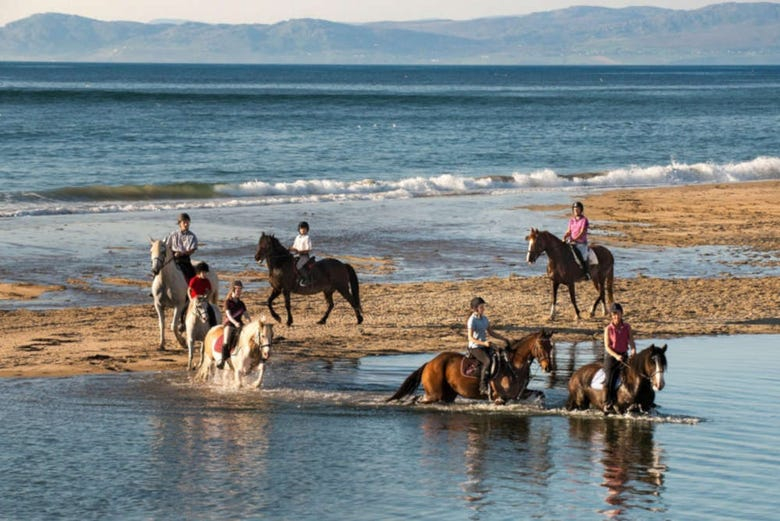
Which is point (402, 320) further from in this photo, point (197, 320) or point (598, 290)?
point (197, 320)

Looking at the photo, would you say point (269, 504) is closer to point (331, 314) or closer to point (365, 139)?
point (331, 314)

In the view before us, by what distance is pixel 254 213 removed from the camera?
43094 millimetres

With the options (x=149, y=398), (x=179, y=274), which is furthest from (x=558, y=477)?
(x=179, y=274)

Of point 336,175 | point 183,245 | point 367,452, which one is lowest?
point 367,452

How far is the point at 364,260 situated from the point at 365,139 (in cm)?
4541

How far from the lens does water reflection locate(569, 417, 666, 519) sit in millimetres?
13969

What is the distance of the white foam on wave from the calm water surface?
84.2 ft

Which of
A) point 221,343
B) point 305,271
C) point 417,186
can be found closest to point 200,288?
point 221,343

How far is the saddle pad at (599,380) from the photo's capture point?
57.8 ft

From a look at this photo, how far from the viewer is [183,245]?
2173 centimetres

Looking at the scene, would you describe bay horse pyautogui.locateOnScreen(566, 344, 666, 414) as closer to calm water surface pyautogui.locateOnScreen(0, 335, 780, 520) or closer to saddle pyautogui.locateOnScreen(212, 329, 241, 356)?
calm water surface pyautogui.locateOnScreen(0, 335, 780, 520)

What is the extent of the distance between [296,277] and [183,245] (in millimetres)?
2957

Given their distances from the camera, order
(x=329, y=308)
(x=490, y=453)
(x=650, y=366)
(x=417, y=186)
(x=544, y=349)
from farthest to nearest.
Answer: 1. (x=417, y=186)
2. (x=329, y=308)
3. (x=544, y=349)
4. (x=650, y=366)
5. (x=490, y=453)

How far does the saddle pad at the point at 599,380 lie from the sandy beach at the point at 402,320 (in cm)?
488
